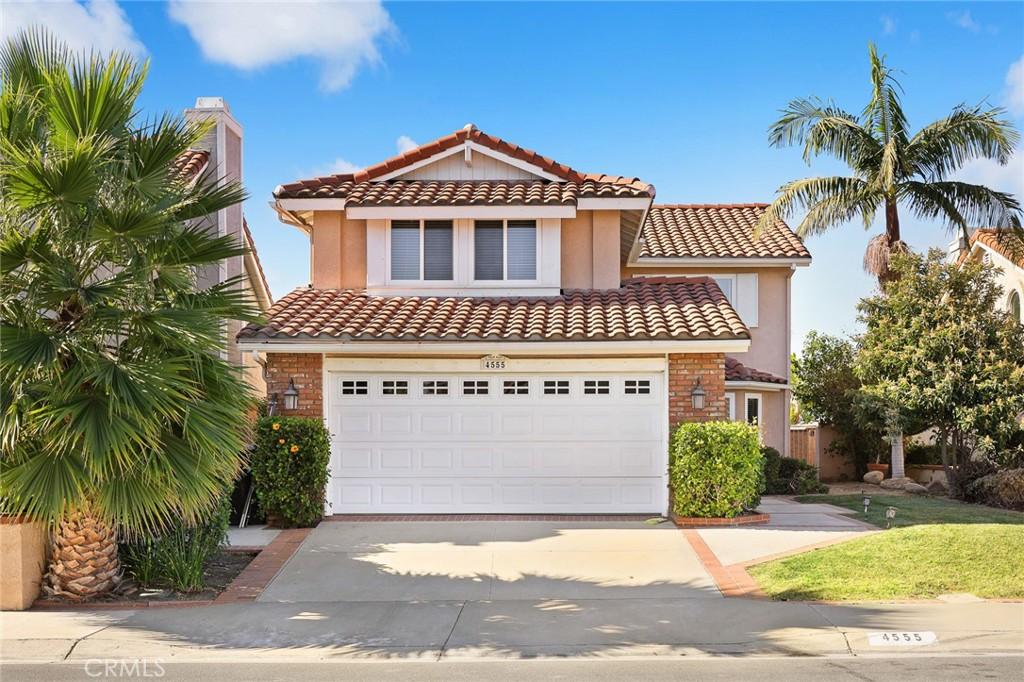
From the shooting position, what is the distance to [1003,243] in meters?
22.7

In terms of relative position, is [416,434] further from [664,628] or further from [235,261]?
[235,261]

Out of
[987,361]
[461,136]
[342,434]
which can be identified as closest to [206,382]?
[342,434]

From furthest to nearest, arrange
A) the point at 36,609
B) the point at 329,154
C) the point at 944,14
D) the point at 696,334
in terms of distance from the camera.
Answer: the point at 329,154
the point at 944,14
the point at 696,334
the point at 36,609

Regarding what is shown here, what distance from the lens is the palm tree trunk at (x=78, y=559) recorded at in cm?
993

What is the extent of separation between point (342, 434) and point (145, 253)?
5.71 metres

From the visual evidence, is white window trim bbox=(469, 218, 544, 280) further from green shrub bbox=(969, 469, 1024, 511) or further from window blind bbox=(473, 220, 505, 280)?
green shrub bbox=(969, 469, 1024, 511)

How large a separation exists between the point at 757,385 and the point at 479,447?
915cm

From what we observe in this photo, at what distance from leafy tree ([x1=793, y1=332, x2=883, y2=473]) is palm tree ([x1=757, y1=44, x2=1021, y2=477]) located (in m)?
1.73

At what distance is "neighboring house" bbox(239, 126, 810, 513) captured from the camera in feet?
47.4

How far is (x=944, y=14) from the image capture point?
1577 centimetres

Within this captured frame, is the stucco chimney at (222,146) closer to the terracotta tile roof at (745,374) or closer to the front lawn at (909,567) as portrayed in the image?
the terracotta tile roof at (745,374)

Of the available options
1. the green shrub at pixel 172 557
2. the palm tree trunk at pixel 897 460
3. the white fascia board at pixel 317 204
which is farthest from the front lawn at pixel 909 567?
the palm tree trunk at pixel 897 460

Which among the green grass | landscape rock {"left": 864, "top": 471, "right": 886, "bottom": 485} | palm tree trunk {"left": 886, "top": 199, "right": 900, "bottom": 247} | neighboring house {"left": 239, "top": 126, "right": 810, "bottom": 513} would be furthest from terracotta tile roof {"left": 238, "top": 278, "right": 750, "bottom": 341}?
landscape rock {"left": 864, "top": 471, "right": 886, "bottom": 485}

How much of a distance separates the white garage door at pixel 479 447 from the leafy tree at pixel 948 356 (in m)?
8.32
